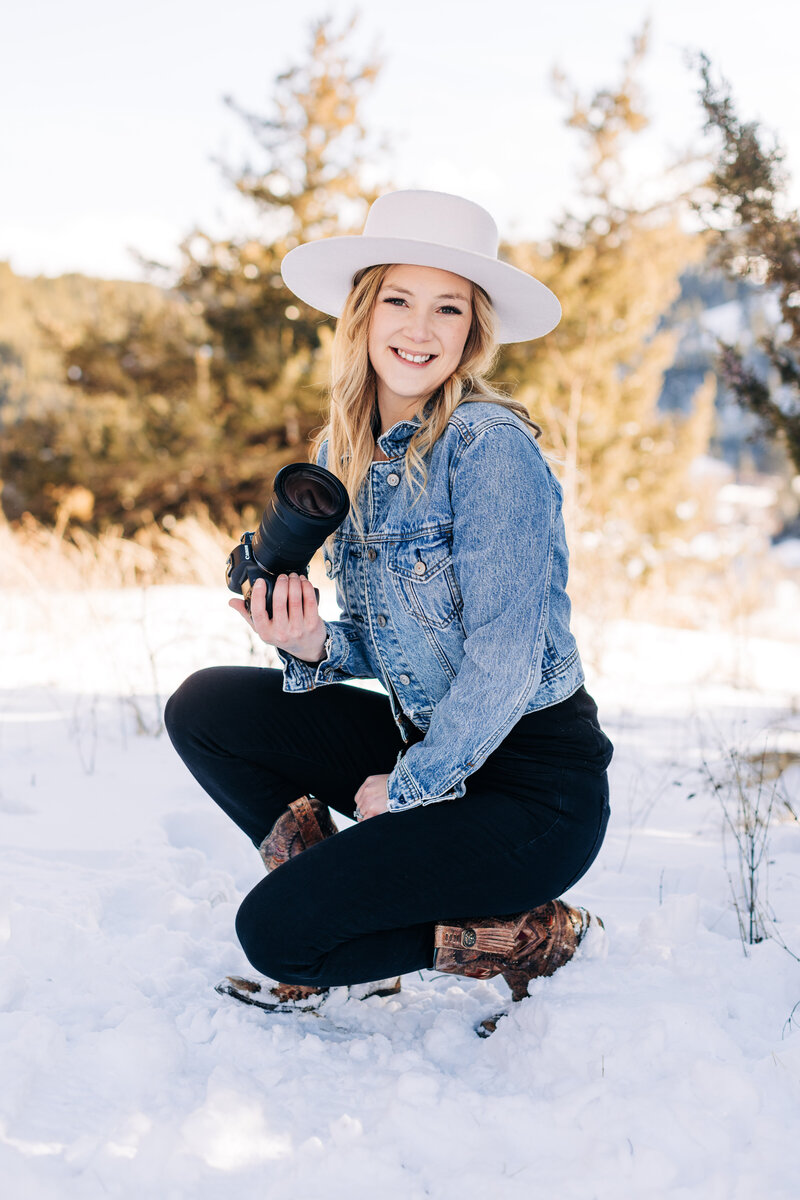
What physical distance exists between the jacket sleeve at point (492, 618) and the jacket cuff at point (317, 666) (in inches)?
14.3

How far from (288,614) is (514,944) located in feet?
2.38

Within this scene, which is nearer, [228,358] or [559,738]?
[559,738]

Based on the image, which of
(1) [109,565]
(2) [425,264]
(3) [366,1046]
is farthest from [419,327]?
(1) [109,565]

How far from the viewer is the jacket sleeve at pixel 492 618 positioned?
141 cm

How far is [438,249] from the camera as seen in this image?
1.59 metres

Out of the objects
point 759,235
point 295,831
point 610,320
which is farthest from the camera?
point 610,320

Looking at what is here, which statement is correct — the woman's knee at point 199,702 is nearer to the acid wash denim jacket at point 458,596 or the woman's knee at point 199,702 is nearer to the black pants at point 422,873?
the acid wash denim jacket at point 458,596

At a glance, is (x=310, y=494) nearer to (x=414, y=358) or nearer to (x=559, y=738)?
(x=414, y=358)

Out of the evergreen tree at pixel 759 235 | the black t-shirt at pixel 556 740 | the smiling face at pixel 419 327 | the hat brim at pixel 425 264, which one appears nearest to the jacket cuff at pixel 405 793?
the black t-shirt at pixel 556 740

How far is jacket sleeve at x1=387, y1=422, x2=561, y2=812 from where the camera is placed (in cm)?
141

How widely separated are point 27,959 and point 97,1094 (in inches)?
16.4

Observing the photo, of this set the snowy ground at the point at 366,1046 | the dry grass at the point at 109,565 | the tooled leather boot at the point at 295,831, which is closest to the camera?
the snowy ground at the point at 366,1046

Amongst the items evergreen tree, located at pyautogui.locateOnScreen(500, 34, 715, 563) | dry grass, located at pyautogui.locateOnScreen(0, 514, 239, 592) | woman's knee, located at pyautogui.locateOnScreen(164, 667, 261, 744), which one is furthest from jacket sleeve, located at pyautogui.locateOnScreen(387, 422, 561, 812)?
evergreen tree, located at pyautogui.locateOnScreen(500, 34, 715, 563)

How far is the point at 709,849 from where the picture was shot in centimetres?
233
